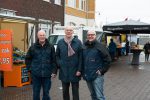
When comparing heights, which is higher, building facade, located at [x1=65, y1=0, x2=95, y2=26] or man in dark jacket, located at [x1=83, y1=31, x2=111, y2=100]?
building facade, located at [x1=65, y1=0, x2=95, y2=26]

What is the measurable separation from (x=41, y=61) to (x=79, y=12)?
29969 millimetres

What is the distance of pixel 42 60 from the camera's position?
317 inches

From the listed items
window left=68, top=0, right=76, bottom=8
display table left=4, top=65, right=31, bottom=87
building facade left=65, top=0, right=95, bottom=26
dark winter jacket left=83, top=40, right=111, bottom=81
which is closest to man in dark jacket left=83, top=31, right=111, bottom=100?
dark winter jacket left=83, top=40, right=111, bottom=81

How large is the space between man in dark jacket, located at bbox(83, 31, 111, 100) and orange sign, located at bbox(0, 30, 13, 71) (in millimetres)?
2760

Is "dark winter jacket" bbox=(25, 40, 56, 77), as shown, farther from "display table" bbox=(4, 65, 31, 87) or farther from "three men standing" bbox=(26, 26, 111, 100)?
"display table" bbox=(4, 65, 31, 87)

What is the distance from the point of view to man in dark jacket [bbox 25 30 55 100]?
8.05 metres

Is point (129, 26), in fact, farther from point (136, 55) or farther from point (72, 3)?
point (72, 3)

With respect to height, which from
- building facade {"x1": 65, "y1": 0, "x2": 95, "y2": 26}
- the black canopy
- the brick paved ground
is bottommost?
the brick paved ground

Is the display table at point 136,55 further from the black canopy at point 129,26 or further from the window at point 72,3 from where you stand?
the window at point 72,3

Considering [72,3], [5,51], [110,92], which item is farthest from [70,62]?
[72,3]

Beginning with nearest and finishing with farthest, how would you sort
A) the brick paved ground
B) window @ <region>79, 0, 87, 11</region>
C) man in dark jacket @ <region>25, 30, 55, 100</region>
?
1. man in dark jacket @ <region>25, 30, 55, 100</region>
2. the brick paved ground
3. window @ <region>79, 0, 87, 11</region>

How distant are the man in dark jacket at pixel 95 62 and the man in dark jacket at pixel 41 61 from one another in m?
0.92

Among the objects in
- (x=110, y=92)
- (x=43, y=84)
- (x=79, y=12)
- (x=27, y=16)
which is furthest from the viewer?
(x=79, y=12)

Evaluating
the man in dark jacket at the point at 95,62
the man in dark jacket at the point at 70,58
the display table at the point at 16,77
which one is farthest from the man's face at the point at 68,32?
the display table at the point at 16,77
